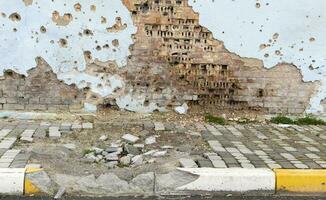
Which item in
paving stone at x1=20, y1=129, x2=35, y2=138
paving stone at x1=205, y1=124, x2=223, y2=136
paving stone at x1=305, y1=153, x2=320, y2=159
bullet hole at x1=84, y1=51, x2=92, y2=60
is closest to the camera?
paving stone at x1=305, y1=153, x2=320, y2=159

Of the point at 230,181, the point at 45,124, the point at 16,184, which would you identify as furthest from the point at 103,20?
the point at 230,181

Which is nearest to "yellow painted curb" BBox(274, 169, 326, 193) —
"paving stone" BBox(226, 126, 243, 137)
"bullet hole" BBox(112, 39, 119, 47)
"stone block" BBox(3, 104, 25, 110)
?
"paving stone" BBox(226, 126, 243, 137)

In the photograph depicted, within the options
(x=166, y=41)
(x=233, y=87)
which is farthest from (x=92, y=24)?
(x=233, y=87)

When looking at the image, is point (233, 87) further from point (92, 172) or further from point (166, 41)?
point (92, 172)

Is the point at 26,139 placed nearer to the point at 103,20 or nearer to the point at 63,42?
the point at 63,42

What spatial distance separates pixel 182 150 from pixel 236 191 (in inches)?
47.8

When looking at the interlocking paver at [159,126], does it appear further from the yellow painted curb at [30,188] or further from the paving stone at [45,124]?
the yellow painted curb at [30,188]

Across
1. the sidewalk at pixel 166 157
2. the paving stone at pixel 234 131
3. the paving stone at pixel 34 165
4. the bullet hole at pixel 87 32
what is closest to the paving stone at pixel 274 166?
the sidewalk at pixel 166 157

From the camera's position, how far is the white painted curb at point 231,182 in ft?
16.7

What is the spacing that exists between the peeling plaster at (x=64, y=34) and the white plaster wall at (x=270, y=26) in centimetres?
112

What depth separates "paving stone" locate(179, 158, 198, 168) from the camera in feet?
18.0

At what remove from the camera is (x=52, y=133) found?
272 inches

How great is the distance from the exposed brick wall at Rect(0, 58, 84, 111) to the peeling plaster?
Answer: 10 cm

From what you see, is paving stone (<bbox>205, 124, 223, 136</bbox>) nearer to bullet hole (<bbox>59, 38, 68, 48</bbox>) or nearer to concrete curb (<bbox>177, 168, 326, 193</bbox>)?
concrete curb (<bbox>177, 168, 326, 193</bbox>)
